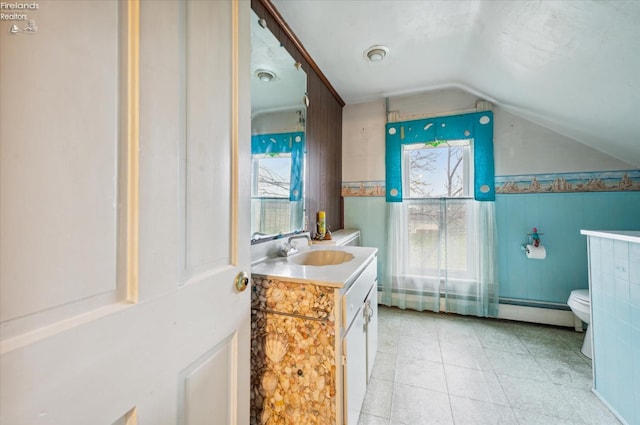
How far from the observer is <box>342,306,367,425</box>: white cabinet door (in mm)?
1042

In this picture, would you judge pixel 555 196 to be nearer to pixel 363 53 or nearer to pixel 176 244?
pixel 363 53

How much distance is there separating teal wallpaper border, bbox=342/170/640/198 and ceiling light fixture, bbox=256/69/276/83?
2272 millimetres

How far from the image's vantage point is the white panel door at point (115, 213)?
12.6 inches

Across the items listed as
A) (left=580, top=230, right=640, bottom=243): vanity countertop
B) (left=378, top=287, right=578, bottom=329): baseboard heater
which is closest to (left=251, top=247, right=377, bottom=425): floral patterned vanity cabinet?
(left=580, top=230, right=640, bottom=243): vanity countertop

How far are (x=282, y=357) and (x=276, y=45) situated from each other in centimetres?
175

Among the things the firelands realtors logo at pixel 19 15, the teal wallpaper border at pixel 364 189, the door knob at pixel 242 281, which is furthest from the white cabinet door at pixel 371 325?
the firelands realtors logo at pixel 19 15

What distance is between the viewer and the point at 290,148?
1.73 m

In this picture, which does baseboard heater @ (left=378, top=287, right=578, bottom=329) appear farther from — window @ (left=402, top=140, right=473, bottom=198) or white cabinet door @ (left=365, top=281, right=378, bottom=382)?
white cabinet door @ (left=365, top=281, right=378, bottom=382)

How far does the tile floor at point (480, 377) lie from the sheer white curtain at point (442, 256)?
0.84ft

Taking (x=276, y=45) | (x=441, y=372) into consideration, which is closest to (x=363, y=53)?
(x=276, y=45)

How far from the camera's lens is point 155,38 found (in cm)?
49

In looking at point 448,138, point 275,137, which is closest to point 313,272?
point 275,137

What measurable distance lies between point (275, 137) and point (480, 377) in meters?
2.09

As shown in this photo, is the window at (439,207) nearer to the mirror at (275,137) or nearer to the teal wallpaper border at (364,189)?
the teal wallpaper border at (364,189)
